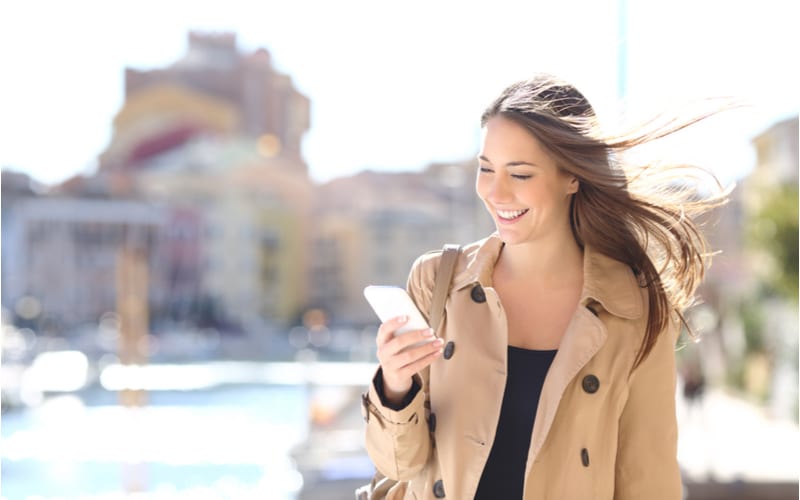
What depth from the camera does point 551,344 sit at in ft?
4.54

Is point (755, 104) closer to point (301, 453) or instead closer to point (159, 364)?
point (301, 453)

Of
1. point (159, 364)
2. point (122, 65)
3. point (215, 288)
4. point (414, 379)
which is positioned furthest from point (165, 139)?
point (414, 379)

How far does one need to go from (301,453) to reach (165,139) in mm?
30671

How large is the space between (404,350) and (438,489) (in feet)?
0.84

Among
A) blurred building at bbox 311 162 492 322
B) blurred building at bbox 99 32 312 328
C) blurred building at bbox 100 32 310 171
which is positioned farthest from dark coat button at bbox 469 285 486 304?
blurred building at bbox 100 32 310 171

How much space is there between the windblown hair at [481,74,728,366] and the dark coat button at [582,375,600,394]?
0.22 ft

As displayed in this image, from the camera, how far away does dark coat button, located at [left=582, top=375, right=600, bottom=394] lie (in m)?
1.30

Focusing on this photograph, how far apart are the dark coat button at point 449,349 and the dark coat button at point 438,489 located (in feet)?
0.61

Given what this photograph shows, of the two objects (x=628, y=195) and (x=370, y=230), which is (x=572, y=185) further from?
(x=370, y=230)

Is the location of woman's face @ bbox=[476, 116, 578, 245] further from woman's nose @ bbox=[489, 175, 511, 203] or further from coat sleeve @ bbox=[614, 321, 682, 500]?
coat sleeve @ bbox=[614, 321, 682, 500]

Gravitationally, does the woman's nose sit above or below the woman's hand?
above

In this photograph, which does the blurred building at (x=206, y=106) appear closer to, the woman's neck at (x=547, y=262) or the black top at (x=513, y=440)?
the woman's neck at (x=547, y=262)

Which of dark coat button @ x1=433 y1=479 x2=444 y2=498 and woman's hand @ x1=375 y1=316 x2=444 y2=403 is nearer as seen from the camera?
woman's hand @ x1=375 y1=316 x2=444 y2=403

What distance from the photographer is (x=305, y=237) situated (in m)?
37.2
